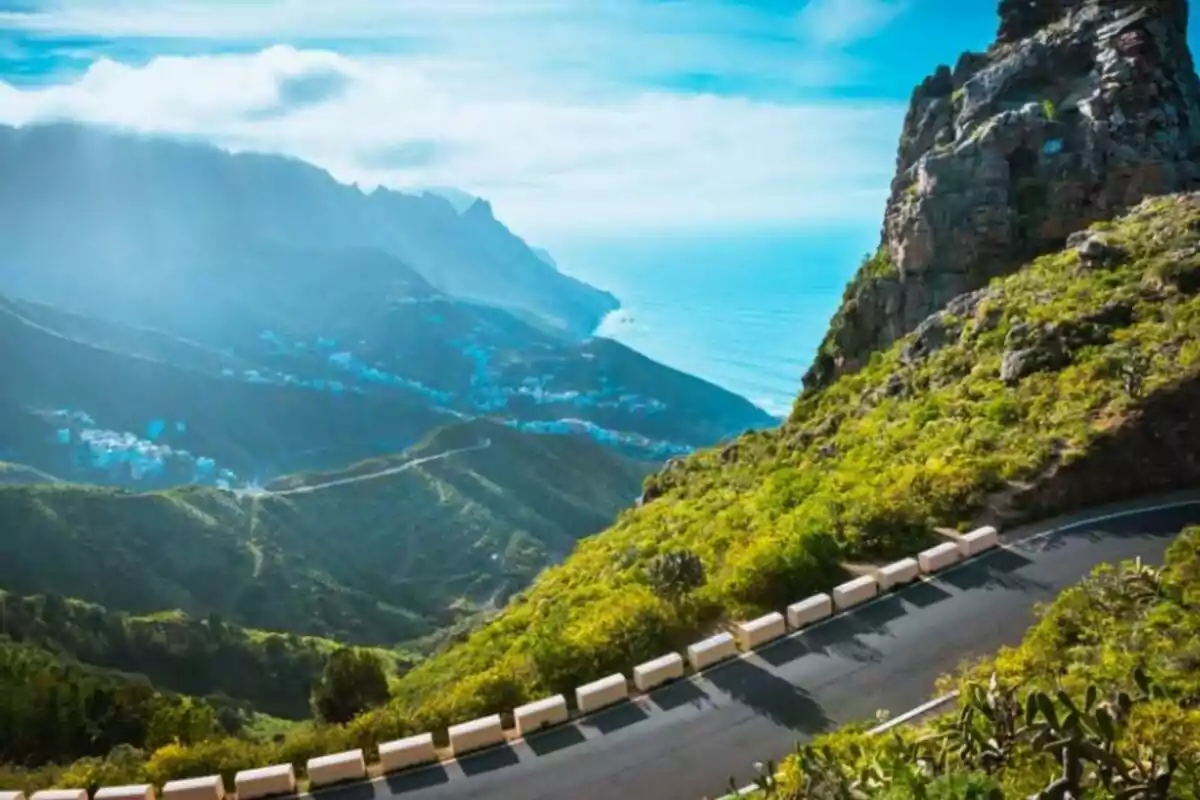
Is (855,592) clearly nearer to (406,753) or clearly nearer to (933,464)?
(933,464)

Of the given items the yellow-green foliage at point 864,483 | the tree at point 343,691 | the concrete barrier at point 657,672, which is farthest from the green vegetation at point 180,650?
the concrete barrier at point 657,672

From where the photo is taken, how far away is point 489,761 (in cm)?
1346

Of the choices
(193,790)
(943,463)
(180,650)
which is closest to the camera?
(193,790)

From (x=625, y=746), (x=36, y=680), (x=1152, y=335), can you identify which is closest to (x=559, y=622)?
(x=625, y=746)

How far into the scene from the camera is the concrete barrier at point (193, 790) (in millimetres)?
12586

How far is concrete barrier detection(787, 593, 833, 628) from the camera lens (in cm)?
1662

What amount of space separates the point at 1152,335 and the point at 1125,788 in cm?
1967

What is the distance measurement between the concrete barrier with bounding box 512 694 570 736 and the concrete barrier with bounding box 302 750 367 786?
2.19 metres

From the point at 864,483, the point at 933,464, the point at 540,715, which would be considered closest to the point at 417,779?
the point at 540,715

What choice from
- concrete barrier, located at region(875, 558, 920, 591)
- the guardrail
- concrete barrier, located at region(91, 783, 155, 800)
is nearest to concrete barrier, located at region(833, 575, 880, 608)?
the guardrail

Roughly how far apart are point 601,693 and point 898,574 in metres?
6.30

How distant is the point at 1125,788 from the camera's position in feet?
24.2

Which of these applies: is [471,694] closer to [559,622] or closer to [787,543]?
[559,622]

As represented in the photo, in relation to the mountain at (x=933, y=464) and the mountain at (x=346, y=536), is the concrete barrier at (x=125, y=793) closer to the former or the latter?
the mountain at (x=933, y=464)
